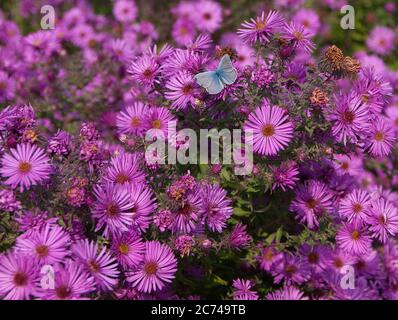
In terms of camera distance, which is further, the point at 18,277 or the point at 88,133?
the point at 88,133

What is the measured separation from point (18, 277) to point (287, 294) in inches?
51.4

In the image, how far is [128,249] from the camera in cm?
241

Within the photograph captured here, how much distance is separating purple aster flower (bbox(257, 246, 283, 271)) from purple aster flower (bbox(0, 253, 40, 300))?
3.91ft

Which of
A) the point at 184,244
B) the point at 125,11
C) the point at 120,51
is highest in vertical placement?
the point at 125,11

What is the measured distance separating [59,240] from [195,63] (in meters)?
1.05

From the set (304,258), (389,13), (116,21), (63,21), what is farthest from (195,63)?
(389,13)

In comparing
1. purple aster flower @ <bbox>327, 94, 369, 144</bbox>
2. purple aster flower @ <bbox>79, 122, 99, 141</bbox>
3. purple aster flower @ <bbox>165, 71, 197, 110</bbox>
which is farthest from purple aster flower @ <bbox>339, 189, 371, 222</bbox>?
purple aster flower @ <bbox>79, 122, 99, 141</bbox>

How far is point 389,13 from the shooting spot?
19.4 ft

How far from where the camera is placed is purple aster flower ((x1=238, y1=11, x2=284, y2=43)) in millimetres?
2705

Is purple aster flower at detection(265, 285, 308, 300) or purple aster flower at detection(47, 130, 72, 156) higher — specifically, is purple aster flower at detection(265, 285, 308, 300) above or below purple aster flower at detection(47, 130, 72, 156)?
below

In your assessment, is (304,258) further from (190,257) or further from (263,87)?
(263,87)

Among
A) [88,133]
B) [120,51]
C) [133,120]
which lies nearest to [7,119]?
[88,133]

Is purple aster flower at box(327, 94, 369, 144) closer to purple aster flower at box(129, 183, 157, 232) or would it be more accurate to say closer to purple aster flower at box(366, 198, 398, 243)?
purple aster flower at box(366, 198, 398, 243)

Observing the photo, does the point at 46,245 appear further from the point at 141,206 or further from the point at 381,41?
the point at 381,41
